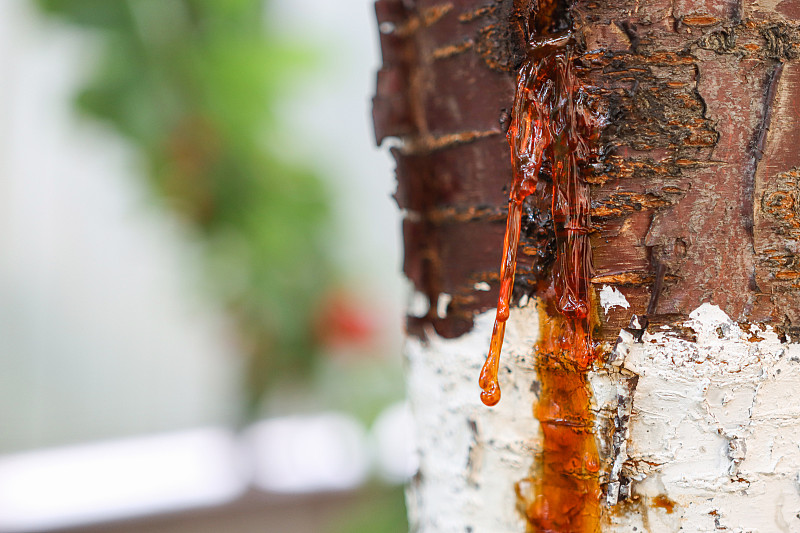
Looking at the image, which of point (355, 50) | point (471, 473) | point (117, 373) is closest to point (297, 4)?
point (355, 50)

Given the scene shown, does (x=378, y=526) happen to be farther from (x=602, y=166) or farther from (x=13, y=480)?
(x=13, y=480)

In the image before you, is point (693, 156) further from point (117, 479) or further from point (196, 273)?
point (117, 479)

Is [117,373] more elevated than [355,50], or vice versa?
[355,50]

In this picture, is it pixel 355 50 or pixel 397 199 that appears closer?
pixel 397 199

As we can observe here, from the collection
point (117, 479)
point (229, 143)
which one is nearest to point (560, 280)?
point (229, 143)

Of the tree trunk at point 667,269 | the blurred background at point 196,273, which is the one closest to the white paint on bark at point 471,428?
the tree trunk at point 667,269

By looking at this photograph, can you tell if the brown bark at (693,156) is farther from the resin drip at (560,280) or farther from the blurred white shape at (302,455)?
the blurred white shape at (302,455)

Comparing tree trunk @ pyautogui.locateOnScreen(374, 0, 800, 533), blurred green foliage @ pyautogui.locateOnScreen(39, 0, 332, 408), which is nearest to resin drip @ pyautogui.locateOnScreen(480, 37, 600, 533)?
tree trunk @ pyautogui.locateOnScreen(374, 0, 800, 533)
